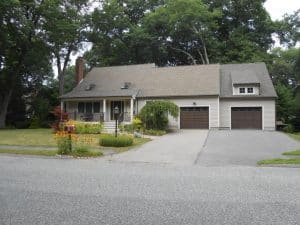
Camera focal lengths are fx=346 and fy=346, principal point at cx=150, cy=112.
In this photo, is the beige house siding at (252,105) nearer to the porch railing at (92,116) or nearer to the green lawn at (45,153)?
the porch railing at (92,116)

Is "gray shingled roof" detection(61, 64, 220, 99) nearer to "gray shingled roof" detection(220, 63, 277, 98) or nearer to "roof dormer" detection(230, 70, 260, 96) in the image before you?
"gray shingled roof" detection(220, 63, 277, 98)

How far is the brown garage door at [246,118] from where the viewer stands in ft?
99.1

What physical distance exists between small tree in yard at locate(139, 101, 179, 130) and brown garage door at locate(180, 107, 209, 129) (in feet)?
11.6

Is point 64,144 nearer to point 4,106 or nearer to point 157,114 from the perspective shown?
point 157,114

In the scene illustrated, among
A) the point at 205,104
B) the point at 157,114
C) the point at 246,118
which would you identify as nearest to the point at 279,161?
the point at 157,114

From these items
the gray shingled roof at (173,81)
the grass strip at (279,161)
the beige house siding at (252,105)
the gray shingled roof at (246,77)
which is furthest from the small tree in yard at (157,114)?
the grass strip at (279,161)

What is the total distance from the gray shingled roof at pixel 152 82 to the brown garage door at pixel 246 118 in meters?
2.58

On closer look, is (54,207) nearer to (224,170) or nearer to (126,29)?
(224,170)

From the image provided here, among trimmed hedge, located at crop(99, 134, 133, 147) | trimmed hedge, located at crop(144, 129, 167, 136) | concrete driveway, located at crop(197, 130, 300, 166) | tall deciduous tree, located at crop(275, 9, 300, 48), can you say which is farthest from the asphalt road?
tall deciduous tree, located at crop(275, 9, 300, 48)

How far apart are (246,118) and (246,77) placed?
12.8ft

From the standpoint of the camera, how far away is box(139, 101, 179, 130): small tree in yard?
27484 mm

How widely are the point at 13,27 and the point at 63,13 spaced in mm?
4808

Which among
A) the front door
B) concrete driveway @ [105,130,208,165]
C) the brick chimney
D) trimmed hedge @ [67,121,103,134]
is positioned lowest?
concrete driveway @ [105,130,208,165]

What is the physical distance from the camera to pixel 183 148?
17766mm
